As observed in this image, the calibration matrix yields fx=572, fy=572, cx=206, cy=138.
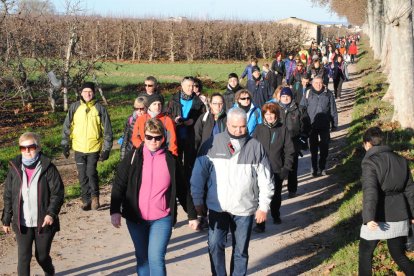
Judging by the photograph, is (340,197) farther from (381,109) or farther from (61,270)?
(381,109)

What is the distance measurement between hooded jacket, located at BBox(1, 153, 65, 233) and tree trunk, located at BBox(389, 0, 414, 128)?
10.4 m

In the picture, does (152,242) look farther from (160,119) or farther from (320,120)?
(320,120)

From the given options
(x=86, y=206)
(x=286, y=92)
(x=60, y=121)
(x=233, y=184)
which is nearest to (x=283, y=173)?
(x=286, y=92)

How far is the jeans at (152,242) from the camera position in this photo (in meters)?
5.06

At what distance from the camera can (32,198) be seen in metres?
5.59

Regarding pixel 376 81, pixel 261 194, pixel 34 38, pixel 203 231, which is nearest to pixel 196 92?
pixel 203 231

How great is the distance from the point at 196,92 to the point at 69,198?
304cm

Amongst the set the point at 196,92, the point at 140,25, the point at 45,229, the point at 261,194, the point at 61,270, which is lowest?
the point at 61,270

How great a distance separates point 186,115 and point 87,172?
5.87ft

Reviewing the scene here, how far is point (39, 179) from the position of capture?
18.3 feet

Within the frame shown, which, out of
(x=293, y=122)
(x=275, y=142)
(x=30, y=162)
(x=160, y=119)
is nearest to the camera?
(x=30, y=162)

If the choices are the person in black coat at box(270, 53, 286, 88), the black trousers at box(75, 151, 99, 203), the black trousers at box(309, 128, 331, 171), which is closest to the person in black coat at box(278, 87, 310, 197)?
the black trousers at box(309, 128, 331, 171)

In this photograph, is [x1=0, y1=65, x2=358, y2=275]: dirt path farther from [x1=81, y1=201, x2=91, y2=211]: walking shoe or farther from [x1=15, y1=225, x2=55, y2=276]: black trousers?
[x1=15, y1=225, x2=55, y2=276]: black trousers

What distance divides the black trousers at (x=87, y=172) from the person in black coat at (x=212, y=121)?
1.73 metres
